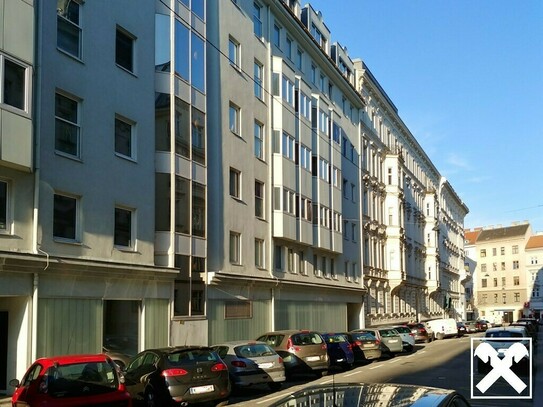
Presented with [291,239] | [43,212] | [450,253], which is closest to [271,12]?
[291,239]

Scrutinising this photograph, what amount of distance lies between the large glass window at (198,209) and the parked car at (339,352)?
588cm

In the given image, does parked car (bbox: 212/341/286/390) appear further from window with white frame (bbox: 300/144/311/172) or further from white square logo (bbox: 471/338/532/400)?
window with white frame (bbox: 300/144/311/172)

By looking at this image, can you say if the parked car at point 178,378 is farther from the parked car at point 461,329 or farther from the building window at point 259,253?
the parked car at point 461,329

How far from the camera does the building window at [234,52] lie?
91.5 ft

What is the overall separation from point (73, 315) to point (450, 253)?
79.2 meters

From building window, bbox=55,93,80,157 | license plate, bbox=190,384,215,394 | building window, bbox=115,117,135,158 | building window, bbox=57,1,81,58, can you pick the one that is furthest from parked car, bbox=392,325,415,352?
building window, bbox=57,1,81,58

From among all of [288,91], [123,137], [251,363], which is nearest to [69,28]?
[123,137]

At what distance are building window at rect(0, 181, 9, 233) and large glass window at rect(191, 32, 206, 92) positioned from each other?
9647mm

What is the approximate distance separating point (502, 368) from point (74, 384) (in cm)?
725

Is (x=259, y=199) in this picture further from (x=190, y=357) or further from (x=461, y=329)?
(x=461, y=329)

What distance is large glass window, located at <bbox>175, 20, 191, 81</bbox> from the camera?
2309cm

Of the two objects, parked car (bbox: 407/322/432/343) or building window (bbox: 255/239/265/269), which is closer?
building window (bbox: 255/239/265/269)

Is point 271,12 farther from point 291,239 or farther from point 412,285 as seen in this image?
point 412,285

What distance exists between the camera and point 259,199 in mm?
30281
